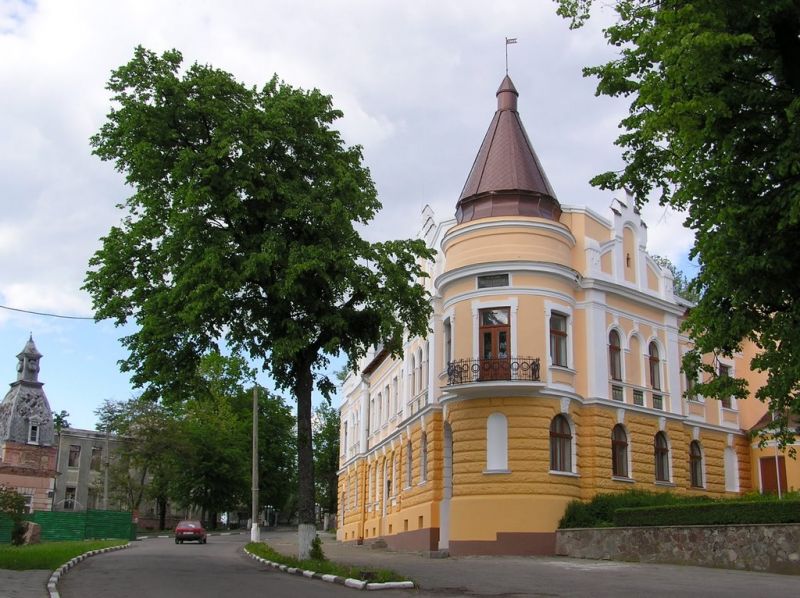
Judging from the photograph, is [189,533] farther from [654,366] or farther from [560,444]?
[654,366]

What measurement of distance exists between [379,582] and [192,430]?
5251 cm

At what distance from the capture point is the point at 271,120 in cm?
2025

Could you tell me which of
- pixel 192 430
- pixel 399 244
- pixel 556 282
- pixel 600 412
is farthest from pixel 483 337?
pixel 192 430

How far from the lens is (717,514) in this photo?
2039 cm

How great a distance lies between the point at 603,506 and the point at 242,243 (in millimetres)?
14269

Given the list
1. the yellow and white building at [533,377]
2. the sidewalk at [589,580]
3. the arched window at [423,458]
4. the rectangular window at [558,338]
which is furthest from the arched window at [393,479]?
the sidewalk at [589,580]

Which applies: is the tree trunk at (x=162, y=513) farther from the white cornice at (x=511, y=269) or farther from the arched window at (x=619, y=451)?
the arched window at (x=619, y=451)

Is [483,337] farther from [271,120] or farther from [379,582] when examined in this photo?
[379,582]

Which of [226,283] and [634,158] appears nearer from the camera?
[634,158]

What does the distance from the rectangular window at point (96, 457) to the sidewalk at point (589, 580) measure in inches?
2427

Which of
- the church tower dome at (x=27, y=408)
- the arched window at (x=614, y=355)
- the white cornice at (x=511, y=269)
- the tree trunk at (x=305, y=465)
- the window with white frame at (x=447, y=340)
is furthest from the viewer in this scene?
the church tower dome at (x=27, y=408)

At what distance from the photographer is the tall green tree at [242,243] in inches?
779

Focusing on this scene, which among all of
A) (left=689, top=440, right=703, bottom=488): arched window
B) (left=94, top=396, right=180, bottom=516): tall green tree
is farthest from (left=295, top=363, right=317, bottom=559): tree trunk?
(left=94, top=396, right=180, bottom=516): tall green tree

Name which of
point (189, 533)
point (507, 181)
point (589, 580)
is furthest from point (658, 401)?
point (189, 533)
